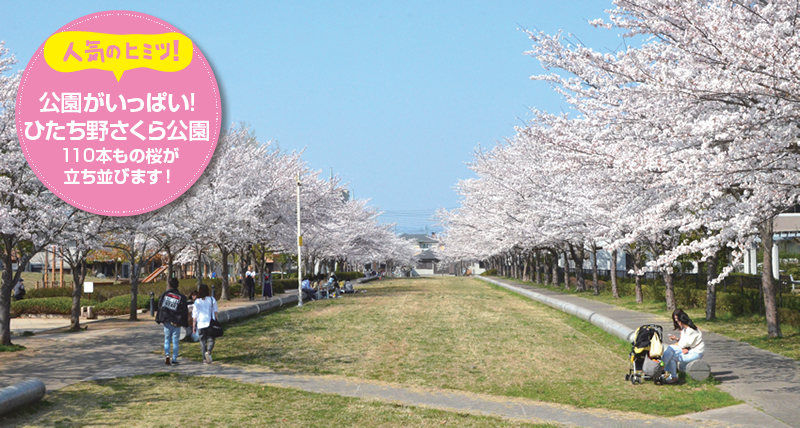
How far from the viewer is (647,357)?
479 inches

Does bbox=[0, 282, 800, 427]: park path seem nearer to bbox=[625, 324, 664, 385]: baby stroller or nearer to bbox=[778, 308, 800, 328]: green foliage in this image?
bbox=[625, 324, 664, 385]: baby stroller

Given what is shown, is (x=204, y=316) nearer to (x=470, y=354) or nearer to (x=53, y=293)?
(x=470, y=354)

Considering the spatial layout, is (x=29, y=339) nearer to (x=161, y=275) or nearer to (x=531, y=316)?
(x=531, y=316)

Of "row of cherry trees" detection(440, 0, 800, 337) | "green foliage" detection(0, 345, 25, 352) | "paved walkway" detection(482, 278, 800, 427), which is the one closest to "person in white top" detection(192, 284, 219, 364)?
"green foliage" detection(0, 345, 25, 352)

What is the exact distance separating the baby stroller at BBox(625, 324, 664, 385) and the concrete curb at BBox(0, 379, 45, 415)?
8955 millimetres

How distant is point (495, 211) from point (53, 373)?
32266mm

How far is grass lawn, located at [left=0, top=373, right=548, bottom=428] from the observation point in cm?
927

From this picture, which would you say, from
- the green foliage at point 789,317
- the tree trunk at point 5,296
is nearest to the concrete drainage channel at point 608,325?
the green foliage at point 789,317

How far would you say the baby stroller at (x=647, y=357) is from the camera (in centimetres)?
1201

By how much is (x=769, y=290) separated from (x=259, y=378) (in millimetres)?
11242

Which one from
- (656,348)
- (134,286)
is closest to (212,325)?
(656,348)

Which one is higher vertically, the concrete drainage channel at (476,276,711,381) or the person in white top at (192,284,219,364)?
the person in white top at (192,284,219,364)

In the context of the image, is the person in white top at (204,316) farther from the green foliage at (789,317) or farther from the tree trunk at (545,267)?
the tree trunk at (545,267)

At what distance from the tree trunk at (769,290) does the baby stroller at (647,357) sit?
5.58 metres
